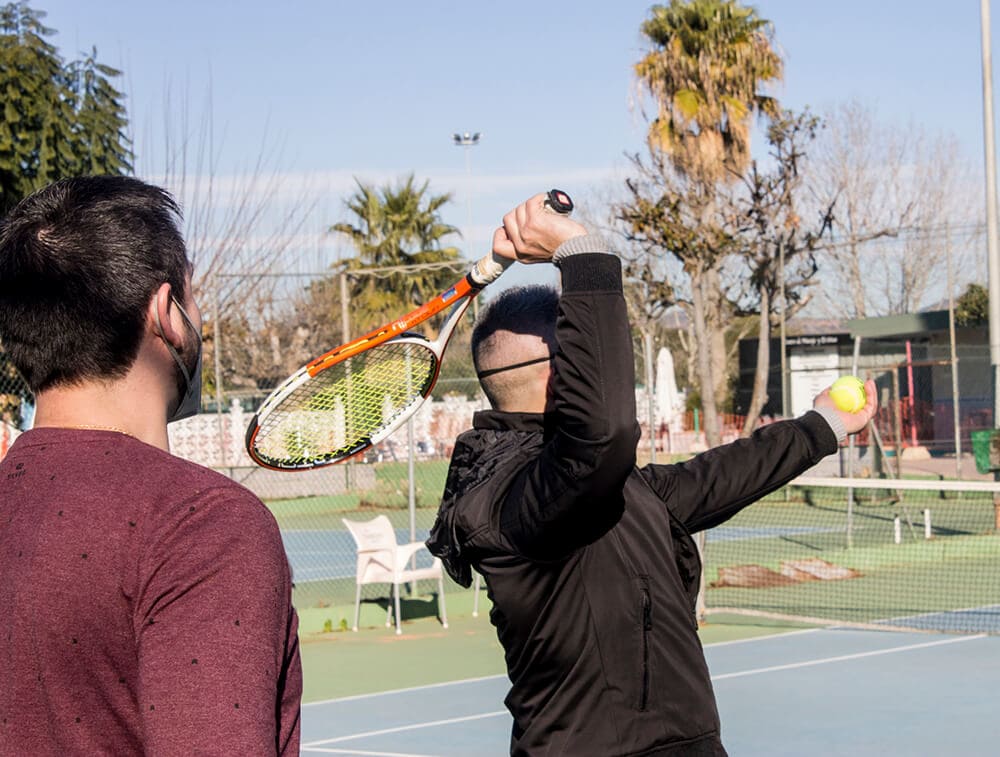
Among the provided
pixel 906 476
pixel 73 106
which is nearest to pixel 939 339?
pixel 906 476

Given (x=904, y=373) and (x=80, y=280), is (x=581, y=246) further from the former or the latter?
(x=904, y=373)

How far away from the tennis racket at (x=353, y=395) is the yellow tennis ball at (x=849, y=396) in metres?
0.90

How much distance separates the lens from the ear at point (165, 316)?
1.73 meters

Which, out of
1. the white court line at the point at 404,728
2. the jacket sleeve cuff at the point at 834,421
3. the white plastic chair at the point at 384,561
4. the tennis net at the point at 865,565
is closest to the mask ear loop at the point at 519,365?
the jacket sleeve cuff at the point at 834,421

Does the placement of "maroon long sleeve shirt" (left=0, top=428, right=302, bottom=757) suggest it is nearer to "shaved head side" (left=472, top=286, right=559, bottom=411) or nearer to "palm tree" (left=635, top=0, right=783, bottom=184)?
"shaved head side" (left=472, top=286, right=559, bottom=411)

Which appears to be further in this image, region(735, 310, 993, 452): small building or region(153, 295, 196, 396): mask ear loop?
region(735, 310, 993, 452): small building

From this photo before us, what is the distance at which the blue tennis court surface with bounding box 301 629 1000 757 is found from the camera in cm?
768

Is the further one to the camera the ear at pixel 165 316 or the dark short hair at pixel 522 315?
the dark short hair at pixel 522 315

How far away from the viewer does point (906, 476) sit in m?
21.4

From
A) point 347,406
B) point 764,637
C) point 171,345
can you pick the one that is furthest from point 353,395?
point 764,637

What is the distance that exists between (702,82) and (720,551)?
15.8 m

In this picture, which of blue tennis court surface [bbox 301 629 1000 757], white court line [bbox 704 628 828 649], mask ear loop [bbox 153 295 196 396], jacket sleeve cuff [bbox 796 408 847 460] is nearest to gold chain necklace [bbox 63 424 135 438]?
mask ear loop [bbox 153 295 196 396]

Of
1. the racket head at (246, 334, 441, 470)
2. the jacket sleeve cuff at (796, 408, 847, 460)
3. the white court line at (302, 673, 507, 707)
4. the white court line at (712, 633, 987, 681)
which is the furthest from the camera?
the white court line at (712, 633, 987, 681)

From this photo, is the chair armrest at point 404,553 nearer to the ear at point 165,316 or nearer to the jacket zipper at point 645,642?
the jacket zipper at point 645,642
